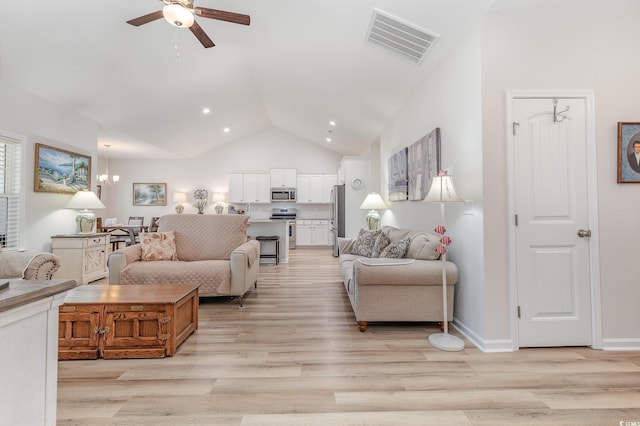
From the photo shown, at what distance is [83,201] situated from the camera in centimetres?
432

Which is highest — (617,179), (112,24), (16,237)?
(112,24)

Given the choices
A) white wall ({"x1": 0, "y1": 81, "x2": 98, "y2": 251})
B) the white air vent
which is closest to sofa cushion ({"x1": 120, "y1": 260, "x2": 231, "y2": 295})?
white wall ({"x1": 0, "y1": 81, "x2": 98, "y2": 251})

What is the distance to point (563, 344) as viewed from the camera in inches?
88.5

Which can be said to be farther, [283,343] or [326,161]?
[326,161]

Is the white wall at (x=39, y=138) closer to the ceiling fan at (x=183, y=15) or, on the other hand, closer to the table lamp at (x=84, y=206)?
the table lamp at (x=84, y=206)

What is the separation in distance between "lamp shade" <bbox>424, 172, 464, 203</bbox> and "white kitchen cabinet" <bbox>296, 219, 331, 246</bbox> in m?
6.06

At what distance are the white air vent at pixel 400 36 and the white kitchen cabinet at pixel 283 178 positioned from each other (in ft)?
18.4

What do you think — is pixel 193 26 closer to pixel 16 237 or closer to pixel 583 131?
pixel 583 131

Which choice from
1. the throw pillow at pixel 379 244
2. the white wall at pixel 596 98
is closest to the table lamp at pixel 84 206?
the throw pillow at pixel 379 244

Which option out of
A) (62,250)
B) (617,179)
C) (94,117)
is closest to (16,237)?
(62,250)

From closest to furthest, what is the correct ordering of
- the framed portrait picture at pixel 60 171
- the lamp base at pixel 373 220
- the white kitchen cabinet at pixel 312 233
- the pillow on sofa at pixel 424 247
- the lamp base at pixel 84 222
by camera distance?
the pillow on sofa at pixel 424 247, the framed portrait picture at pixel 60 171, the lamp base at pixel 84 222, the lamp base at pixel 373 220, the white kitchen cabinet at pixel 312 233

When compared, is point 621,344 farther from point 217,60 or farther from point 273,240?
point 217,60

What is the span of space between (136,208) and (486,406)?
9420mm

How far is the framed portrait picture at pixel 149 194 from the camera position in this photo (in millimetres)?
8578
